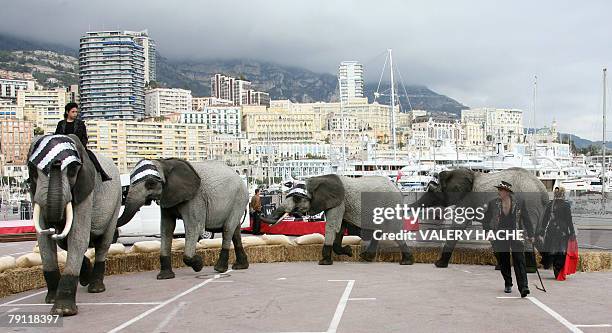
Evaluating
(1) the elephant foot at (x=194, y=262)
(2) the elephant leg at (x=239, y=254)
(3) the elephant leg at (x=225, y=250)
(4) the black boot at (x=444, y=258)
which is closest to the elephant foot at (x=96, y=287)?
(1) the elephant foot at (x=194, y=262)

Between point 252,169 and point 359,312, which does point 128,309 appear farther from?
point 252,169

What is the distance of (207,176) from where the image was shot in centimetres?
1261

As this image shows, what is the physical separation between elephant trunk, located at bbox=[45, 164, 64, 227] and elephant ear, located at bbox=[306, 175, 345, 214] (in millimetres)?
6416

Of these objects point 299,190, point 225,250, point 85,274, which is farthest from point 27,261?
point 299,190

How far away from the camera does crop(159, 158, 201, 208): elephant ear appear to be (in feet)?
38.8

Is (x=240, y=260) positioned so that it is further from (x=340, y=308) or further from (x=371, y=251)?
(x=340, y=308)

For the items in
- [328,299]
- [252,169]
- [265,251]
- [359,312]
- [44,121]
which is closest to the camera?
[359,312]

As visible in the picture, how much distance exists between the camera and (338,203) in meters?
14.0

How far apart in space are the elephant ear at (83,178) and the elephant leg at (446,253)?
684 centimetres

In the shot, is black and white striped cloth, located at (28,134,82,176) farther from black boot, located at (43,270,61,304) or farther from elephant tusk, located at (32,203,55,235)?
black boot, located at (43,270,61,304)

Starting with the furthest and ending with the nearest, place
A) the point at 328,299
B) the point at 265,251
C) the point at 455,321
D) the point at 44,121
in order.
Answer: the point at 44,121 < the point at 265,251 < the point at 328,299 < the point at 455,321

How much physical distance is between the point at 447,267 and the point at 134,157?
171642mm

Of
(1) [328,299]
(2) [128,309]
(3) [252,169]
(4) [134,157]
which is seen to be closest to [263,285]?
(1) [328,299]

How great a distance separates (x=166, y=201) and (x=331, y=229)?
11.6 ft
